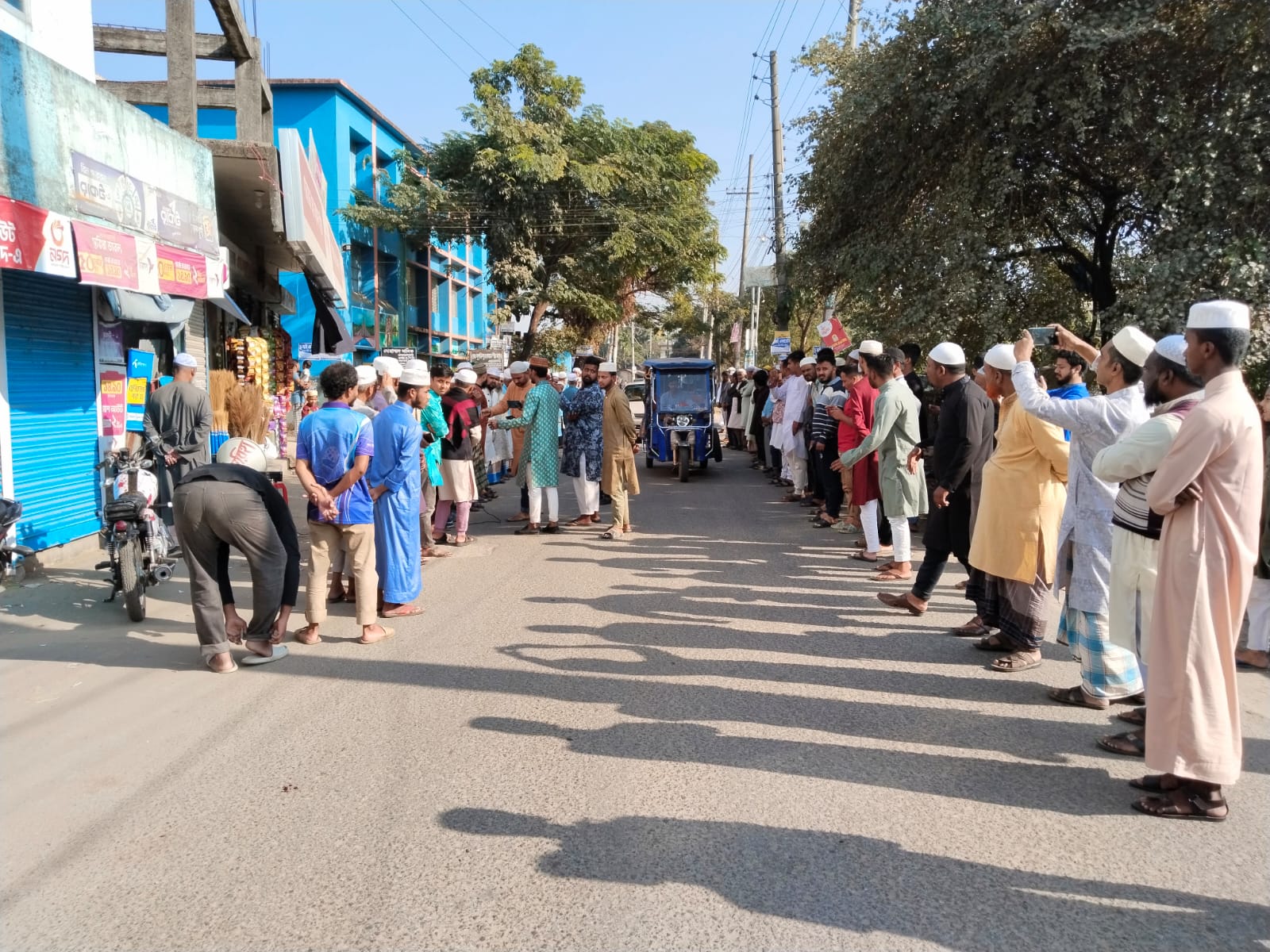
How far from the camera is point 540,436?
10.2 m

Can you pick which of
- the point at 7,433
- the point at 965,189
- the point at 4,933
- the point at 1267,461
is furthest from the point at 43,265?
the point at 965,189

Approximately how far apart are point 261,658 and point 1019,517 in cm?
458

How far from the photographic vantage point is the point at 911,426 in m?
7.48

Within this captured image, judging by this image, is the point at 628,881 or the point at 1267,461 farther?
the point at 1267,461

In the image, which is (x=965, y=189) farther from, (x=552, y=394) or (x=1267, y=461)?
(x=1267, y=461)

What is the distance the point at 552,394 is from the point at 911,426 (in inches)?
171

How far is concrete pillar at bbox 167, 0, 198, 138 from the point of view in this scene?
10688mm

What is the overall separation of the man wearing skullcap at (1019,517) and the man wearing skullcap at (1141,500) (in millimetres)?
993

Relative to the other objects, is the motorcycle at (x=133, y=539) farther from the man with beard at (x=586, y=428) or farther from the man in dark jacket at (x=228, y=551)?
the man with beard at (x=586, y=428)

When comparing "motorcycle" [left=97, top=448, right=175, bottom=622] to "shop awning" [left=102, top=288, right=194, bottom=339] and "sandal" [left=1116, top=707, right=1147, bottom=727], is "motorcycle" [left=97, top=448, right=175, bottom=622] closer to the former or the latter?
"shop awning" [left=102, top=288, right=194, bottom=339]

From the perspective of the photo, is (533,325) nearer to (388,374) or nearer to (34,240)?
(388,374)

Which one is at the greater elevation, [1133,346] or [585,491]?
[1133,346]

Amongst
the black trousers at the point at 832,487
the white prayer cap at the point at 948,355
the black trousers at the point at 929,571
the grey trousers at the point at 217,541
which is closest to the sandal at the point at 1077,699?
the black trousers at the point at 929,571

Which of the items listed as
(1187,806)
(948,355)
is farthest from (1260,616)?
(1187,806)
